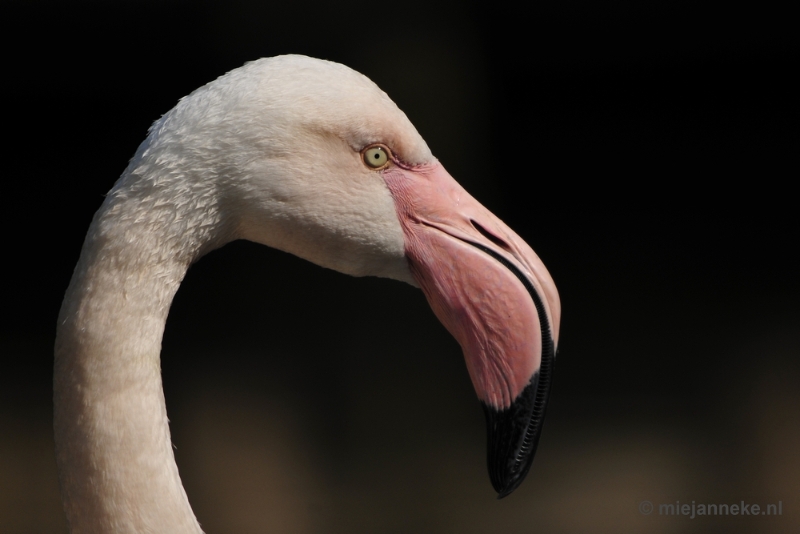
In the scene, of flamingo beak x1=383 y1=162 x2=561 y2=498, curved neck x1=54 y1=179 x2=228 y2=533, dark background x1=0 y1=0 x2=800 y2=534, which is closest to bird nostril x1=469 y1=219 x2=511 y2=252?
Result: flamingo beak x1=383 y1=162 x2=561 y2=498

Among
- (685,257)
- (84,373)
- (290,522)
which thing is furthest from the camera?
(685,257)

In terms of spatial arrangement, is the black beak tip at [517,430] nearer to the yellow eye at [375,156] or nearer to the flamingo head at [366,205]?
the flamingo head at [366,205]

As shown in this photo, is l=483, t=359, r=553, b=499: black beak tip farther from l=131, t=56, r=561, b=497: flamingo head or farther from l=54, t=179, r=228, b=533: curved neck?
l=54, t=179, r=228, b=533: curved neck

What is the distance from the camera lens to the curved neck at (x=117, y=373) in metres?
0.94

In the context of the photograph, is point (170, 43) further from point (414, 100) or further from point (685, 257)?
point (685, 257)

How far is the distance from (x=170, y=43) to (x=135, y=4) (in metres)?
0.23

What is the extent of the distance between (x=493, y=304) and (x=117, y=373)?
1.57ft

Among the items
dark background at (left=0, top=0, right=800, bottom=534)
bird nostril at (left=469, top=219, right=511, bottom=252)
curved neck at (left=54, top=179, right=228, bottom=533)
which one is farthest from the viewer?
dark background at (left=0, top=0, right=800, bottom=534)

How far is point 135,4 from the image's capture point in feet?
9.45

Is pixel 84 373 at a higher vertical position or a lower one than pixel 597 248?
higher

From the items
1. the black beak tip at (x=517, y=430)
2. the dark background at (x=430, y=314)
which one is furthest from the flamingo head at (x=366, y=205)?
the dark background at (x=430, y=314)

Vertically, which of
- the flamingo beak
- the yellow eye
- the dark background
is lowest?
the dark background

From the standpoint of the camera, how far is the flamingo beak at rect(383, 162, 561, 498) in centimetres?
103

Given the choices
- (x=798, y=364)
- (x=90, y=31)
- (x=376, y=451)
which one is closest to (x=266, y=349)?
(x=376, y=451)
